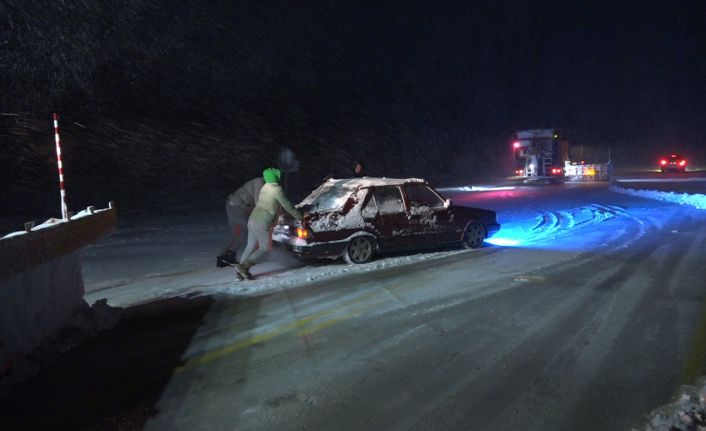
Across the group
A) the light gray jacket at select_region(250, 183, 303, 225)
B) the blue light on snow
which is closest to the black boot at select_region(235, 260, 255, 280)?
the light gray jacket at select_region(250, 183, 303, 225)

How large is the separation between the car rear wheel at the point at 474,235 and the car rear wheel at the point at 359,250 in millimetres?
2146

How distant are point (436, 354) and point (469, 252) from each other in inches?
207

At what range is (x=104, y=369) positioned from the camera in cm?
444

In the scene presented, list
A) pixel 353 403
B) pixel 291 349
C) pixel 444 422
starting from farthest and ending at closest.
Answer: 1. pixel 291 349
2. pixel 353 403
3. pixel 444 422

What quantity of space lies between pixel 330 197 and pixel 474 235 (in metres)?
3.00

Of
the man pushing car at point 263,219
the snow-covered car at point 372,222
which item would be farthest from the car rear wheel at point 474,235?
the man pushing car at point 263,219

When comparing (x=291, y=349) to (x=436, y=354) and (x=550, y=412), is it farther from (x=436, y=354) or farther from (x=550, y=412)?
(x=550, y=412)

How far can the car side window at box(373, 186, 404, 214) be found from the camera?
355 inches

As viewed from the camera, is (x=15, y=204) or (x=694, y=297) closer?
(x=694, y=297)

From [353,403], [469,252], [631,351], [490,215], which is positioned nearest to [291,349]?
[353,403]

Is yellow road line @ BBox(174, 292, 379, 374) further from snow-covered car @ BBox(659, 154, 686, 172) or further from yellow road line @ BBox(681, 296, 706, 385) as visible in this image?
snow-covered car @ BBox(659, 154, 686, 172)

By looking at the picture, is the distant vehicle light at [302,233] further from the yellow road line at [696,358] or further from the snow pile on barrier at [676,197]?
the snow pile on barrier at [676,197]

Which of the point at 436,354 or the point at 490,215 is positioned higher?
the point at 490,215

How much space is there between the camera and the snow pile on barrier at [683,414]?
3281 millimetres
